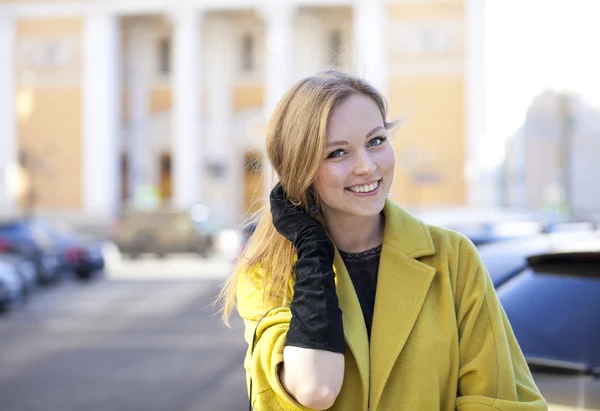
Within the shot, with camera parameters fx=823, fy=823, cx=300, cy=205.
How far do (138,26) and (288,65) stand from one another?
11.1 m

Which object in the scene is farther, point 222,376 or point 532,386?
point 222,376

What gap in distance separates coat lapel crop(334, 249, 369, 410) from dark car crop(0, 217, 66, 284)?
16057mm

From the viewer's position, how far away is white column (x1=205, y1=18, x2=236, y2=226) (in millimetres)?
47938

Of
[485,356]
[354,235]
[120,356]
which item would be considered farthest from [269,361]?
[120,356]

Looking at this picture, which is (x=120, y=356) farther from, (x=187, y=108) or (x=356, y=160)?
(x=187, y=108)

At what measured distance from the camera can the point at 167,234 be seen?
26828mm

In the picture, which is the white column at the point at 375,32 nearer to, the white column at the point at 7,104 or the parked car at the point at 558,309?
the white column at the point at 7,104

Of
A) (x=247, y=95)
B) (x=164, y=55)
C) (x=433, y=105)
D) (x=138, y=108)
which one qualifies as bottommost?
(x=433, y=105)

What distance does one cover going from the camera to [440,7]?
144ft

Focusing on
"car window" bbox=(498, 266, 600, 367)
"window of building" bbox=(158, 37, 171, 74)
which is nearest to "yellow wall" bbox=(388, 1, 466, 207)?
"window of building" bbox=(158, 37, 171, 74)

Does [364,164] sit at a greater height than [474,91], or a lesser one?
lesser

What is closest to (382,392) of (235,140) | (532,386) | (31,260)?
(532,386)

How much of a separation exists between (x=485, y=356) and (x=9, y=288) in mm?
12695

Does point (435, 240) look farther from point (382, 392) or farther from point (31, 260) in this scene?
point (31, 260)
